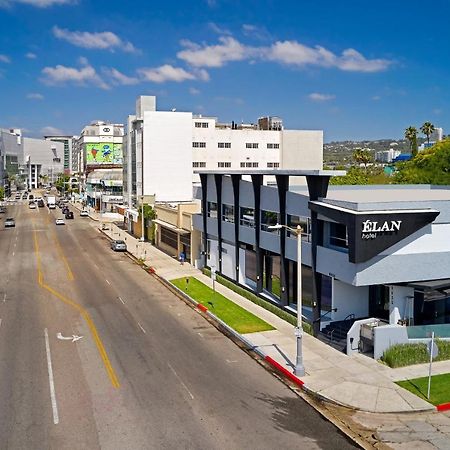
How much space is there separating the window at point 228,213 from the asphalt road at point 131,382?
7884 mm

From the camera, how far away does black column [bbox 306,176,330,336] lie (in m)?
31.4

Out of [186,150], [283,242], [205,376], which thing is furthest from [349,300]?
[186,150]

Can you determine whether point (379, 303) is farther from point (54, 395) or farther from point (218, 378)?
point (54, 395)

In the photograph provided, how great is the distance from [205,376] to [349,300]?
1053cm

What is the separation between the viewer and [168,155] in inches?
3836

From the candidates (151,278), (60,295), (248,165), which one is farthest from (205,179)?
(248,165)

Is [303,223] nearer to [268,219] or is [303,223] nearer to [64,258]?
[268,219]

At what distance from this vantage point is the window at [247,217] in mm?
41219

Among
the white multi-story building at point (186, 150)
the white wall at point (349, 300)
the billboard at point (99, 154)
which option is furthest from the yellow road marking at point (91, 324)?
the billboard at point (99, 154)

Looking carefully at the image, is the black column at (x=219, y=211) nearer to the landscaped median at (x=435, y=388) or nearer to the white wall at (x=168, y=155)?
the landscaped median at (x=435, y=388)

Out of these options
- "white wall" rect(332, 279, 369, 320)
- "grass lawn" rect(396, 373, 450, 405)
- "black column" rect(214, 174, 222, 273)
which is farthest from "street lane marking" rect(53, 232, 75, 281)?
"grass lawn" rect(396, 373, 450, 405)

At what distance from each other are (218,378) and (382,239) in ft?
34.7

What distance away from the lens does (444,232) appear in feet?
97.4

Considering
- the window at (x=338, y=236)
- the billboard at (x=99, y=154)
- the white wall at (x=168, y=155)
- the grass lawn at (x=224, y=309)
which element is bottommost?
the grass lawn at (x=224, y=309)
